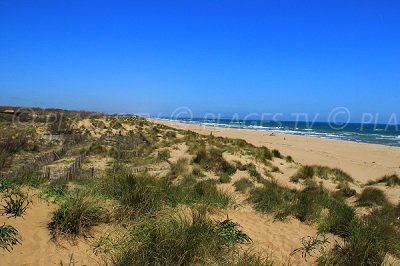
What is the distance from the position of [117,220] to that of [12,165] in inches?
435

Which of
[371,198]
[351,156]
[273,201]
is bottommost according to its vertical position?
[351,156]

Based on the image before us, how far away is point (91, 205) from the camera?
5.90m

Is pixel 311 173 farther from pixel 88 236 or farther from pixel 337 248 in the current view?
pixel 88 236

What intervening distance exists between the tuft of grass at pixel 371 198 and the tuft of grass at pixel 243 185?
3.20 m

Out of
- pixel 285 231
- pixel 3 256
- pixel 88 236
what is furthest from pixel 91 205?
pixel 285 231

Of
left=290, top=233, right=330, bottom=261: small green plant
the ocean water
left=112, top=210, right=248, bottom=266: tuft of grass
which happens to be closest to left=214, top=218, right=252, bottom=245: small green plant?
left=112, top=210, right=248, bottom=266: tuft of grass

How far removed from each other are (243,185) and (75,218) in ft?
23.3

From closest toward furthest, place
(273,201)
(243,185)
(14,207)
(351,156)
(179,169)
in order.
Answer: (14,207)
(273,201)
(243,185)
(179,169)
(351,156)

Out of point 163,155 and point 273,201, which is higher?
point 273,201

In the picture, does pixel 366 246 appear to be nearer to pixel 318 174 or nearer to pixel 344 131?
pixel 318 174

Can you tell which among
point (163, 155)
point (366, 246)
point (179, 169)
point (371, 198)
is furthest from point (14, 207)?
point (163, 155)

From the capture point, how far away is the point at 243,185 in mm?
11922

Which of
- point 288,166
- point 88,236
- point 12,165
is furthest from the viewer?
point 288,166

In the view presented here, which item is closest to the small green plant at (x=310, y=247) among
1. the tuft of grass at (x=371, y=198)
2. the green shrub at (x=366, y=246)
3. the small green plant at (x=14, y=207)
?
the green shrub at (x=366, y=246)
